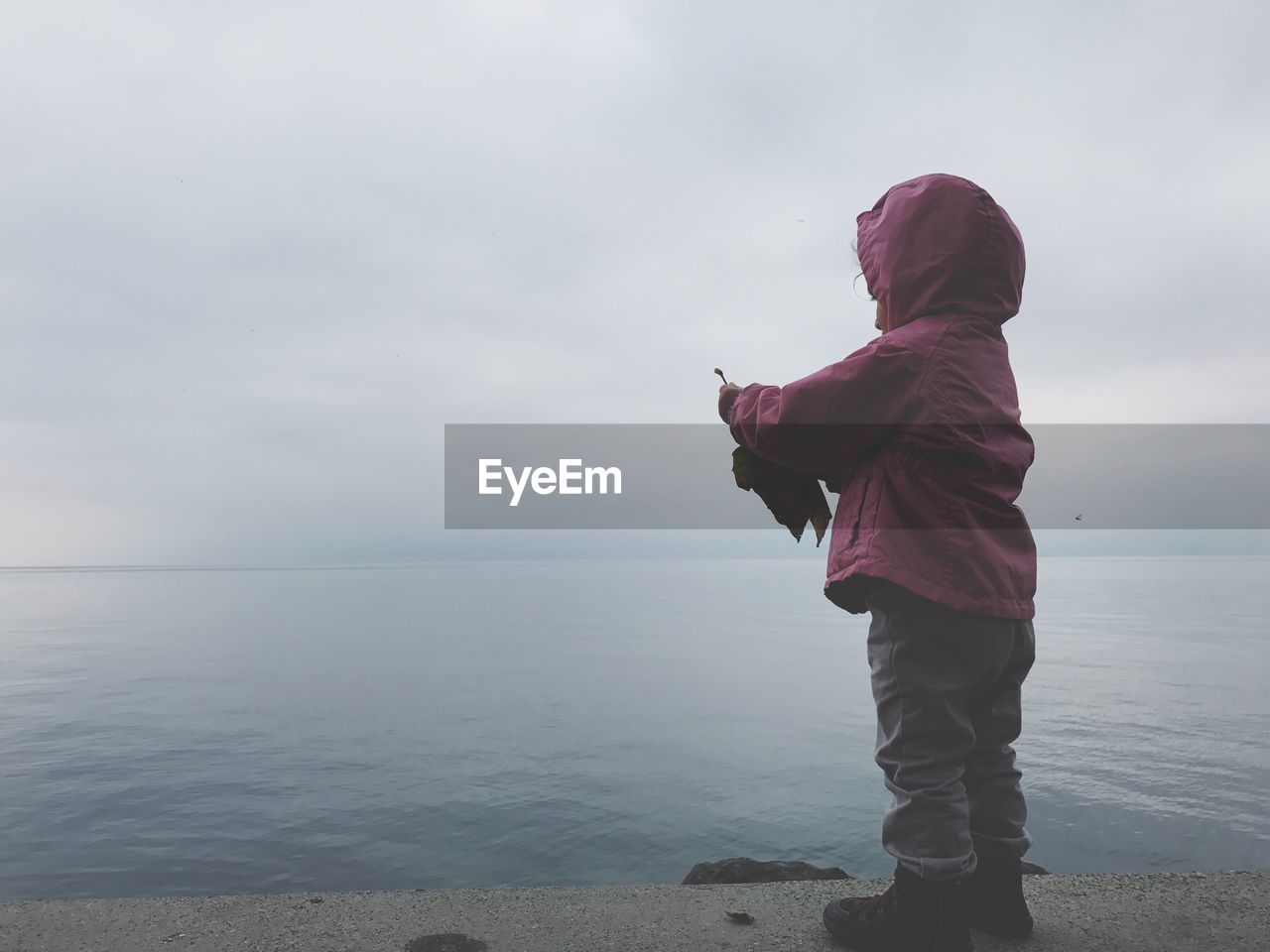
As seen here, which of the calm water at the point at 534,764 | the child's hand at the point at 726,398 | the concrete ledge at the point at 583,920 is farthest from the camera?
the calm water at the point at 534,764

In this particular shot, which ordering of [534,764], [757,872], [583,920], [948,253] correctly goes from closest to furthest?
[948,253]
[583,920]
[757,872]
[534,764]

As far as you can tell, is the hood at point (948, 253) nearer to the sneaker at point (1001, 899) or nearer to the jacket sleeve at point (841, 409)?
the jacket sleeve at point (841, 409)

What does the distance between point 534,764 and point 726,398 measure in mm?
14952

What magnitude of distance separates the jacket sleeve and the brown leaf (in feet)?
0.53

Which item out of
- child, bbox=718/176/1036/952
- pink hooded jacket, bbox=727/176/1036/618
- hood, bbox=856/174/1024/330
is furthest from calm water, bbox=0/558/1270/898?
hood, bbox=856/174/1024/330

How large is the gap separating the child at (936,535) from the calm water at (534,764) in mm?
8632

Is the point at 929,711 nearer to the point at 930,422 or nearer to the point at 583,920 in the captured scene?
the point at 930,422

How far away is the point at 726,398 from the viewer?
7.82 feet

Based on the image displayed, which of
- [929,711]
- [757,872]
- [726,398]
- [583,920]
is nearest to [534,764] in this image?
[757,872]

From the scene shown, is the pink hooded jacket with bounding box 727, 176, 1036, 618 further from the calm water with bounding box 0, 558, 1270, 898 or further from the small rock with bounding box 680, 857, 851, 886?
the calm water with bounding box 0, 558, 1270, 898

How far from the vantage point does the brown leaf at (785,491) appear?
7.84ft

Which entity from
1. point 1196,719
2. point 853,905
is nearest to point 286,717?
point 853,905

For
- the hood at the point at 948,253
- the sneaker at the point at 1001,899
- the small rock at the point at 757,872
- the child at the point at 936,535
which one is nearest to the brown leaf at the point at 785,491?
the child at the point at 936,535

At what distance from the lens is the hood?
7.18 ft
